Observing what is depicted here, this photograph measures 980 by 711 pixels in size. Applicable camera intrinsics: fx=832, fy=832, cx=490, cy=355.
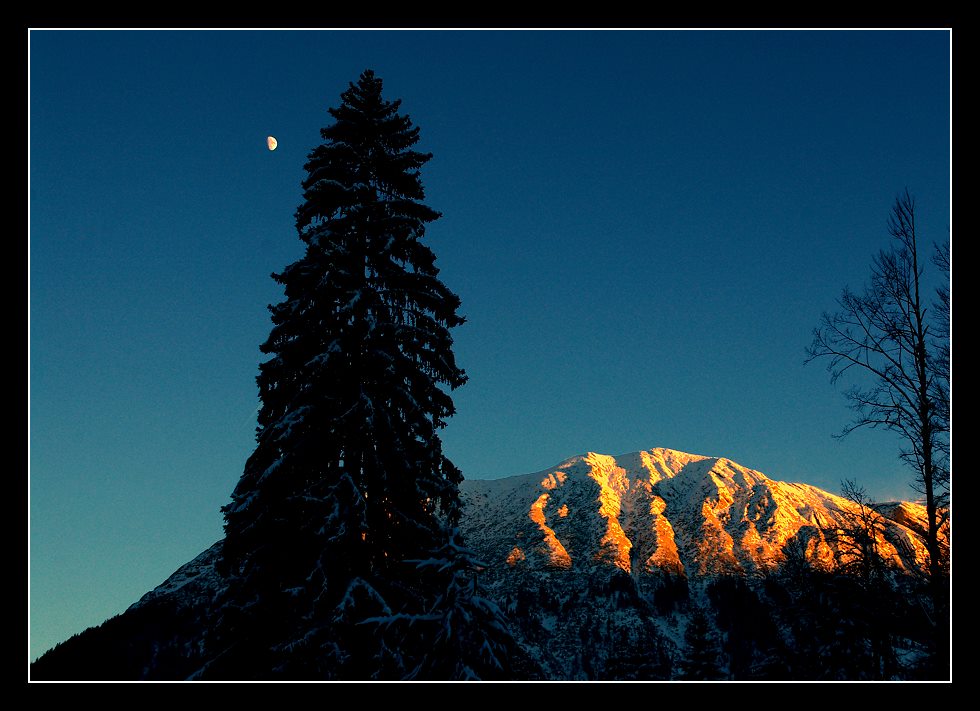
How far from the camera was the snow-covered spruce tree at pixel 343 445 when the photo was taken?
1369cm

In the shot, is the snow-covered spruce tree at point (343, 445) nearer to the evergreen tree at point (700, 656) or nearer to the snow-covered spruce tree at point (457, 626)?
the snow-covered spruce tree at point (457, 626)

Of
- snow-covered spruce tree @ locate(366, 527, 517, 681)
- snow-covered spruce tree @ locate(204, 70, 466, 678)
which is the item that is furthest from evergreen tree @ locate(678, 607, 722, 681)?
snow-covered spruce tree @ locate(366, 527, 517, 681)

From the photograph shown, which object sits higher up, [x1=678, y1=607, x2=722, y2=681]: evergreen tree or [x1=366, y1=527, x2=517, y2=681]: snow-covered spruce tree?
[x1=366, y1=527, x2=517, y2=681]: snow-covered spruce tree

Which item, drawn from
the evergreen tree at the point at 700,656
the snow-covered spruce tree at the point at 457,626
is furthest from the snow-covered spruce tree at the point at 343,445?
the evergreen tree at the point at 700,656

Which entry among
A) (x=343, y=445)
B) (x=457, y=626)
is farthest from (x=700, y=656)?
(x=457, y=626)

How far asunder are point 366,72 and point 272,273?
5.16 m

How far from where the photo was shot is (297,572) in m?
14.1

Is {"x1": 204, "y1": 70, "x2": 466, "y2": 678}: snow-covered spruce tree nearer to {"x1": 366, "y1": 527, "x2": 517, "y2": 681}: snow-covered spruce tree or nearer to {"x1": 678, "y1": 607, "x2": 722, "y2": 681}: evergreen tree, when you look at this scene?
{"x1": 366, "y1": 527, "x2": 517, "y2": 681}: snow-covered spruce tree

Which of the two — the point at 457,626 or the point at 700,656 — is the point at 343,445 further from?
the point at 700,656

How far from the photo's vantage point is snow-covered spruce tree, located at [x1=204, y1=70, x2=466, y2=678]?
44.9 ft

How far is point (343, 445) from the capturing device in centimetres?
1477
